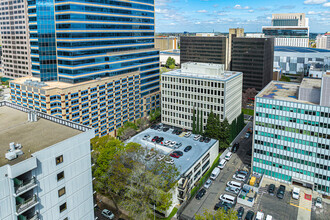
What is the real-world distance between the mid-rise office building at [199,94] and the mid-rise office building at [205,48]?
75.5 m

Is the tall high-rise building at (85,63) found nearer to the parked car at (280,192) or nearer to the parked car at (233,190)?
the parked car at (233,190)

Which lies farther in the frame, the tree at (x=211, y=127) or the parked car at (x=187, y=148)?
the tree at (x=211, y=127)

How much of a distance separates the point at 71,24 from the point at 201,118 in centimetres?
5647

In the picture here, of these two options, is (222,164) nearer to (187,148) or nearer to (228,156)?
(228,156)

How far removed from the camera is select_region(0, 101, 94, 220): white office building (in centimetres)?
3159

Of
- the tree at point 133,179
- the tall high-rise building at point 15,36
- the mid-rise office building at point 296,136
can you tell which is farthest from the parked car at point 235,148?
the tall high-rise building at point 15,36

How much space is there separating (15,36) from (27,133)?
160018 mm

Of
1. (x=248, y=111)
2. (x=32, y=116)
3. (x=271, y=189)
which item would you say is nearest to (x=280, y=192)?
(x=271, y=189)

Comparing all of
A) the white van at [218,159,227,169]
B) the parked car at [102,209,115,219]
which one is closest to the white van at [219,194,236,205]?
the white van at [218,159,227,169]

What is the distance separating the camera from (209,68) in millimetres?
107312

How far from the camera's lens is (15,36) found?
17400 centimetres

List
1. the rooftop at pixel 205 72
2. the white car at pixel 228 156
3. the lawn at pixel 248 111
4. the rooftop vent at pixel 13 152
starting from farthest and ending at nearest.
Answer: the lawn at pixel 248 111, the rooftop at pixel 205 72, the white car at pixel 228 156, the rooftop vent at pixel 13 152

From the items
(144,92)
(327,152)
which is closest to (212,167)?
(327,152)

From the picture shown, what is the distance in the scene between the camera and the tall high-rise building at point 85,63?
89.5 meters
